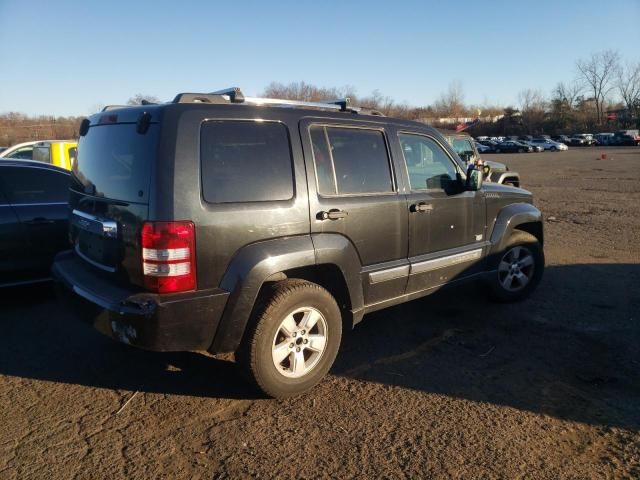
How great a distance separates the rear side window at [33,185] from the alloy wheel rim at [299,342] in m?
3.45

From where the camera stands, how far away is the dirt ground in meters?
2.76

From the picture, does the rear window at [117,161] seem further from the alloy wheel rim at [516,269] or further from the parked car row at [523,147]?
the parked car row at [523,147]

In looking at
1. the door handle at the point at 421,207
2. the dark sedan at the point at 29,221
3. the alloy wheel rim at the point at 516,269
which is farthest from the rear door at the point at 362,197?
the dark sedan at the point at 29,221

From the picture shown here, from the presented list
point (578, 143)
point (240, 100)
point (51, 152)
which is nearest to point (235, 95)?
point (240, 100)

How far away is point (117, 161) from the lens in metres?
3.32

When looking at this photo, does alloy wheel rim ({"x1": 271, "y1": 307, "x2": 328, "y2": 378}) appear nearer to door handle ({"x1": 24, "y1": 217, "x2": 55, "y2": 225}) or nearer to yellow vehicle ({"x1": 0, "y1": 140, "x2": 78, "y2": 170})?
door handle ({"x1": 24, "y1": 217, "x2": 55, "y2": 225})

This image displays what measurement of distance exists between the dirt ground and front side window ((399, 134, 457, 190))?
137 centimetres

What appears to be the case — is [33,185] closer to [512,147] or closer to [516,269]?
[516,269]

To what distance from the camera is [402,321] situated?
492cm

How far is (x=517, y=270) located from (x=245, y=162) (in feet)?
11.3

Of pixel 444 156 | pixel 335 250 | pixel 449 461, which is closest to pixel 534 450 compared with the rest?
pixel 449 461

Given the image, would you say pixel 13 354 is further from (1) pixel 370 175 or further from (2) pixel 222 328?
(1) pixel 370 175

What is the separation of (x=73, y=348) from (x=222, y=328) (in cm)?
189

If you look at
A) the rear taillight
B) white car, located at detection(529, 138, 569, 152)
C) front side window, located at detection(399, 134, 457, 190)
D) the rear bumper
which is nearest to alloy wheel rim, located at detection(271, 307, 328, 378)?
the rear bumper
